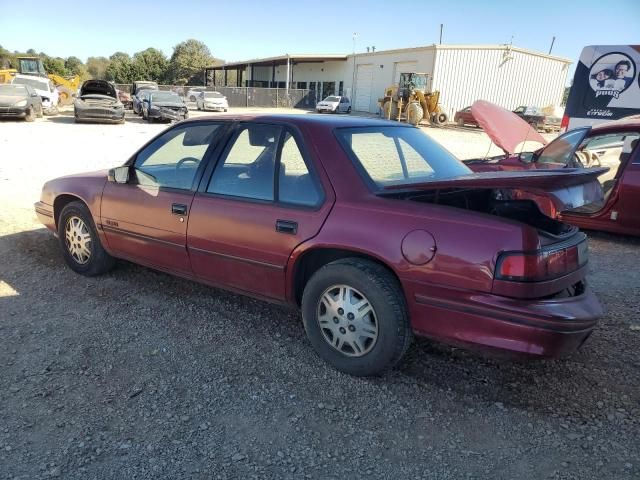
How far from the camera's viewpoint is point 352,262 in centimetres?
291

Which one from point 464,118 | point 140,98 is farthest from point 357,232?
point 464,118

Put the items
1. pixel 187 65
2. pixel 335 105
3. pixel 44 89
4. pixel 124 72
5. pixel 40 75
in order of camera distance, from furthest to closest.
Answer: pixel 187 65 → pixel 124 72 → pixel 335 105 → pixel 40 75 → pixel 44 89

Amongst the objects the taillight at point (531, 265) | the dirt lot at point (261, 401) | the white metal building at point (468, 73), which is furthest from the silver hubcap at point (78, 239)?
the white metal building at point (468, 73)

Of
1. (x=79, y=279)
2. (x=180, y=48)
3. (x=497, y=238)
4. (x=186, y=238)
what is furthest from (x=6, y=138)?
(x=180, y=48)

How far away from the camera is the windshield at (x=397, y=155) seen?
3164 mm

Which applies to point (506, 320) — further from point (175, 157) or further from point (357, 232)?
point (175, 157)

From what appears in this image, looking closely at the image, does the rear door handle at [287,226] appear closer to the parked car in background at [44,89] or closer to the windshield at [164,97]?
the windshield at [164,97]

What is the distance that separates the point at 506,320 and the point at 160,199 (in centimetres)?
261

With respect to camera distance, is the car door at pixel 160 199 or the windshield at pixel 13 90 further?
the windshield at pixel 13 90

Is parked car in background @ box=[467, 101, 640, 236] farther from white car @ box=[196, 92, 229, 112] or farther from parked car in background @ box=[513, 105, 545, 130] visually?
white car @ box=[196, 92, 229, 112]

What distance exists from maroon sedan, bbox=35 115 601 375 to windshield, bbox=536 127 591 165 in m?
2.93

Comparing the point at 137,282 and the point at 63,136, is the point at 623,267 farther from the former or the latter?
the point at 63,136

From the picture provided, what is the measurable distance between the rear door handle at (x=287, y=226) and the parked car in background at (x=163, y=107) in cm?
2158

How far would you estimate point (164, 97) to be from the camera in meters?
24.2
